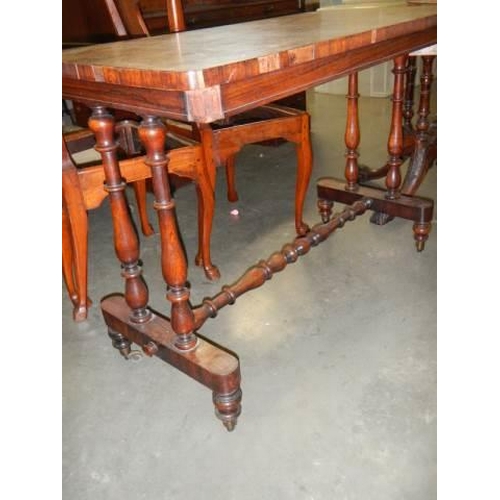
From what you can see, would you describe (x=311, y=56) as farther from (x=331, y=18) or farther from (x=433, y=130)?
(x=433, y=130)

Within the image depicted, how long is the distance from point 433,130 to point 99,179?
172cm

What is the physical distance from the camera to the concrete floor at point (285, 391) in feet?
3.86

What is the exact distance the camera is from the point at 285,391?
142 centimetres

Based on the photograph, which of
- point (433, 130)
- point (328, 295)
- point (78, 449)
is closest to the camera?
point (78, 449)

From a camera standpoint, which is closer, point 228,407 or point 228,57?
point 228,57

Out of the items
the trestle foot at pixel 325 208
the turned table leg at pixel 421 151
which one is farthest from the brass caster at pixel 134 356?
the turned table leg at pixel 421 151

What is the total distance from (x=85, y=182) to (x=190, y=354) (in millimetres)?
617

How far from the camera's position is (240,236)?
2.28 metres

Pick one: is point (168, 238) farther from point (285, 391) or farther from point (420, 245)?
point (420, 245)

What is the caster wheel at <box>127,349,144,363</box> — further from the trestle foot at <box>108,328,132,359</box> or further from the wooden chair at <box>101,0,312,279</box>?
the wooden chair at <box>101,0,312,279</box>

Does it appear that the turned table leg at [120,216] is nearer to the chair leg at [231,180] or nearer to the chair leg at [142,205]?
the chair leg at [142,205]

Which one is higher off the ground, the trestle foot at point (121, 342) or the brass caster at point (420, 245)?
the brass caster at point (420, 245)

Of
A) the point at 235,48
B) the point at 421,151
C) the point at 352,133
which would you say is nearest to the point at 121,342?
the point at 235,48
